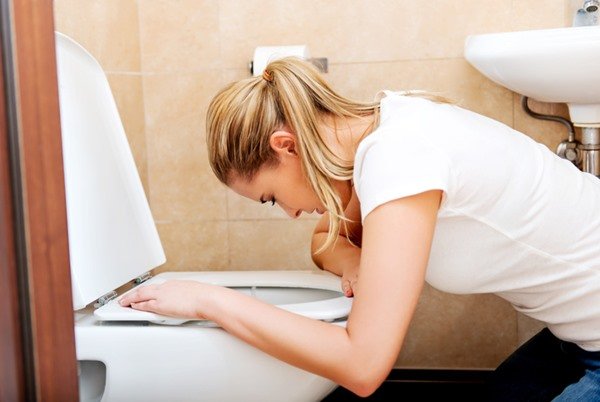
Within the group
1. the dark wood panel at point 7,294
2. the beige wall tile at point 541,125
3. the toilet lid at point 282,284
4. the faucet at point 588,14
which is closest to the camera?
the dark wood panel at point 7,294

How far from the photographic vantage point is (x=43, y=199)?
476 mm

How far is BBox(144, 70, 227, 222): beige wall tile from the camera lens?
178 cm

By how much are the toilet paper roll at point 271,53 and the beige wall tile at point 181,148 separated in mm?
189

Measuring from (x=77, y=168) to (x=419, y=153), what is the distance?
0.56 metres

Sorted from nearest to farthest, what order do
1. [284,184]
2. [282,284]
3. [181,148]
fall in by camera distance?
[284,184] < [282,284] < [181,148]

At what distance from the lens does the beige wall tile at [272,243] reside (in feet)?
5.86

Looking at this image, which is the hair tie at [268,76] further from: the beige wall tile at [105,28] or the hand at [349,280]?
the beige wall tile at [105,28]

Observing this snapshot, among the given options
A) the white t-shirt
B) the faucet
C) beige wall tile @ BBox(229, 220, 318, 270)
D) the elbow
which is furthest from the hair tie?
the faucet

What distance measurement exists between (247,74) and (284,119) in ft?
2.57

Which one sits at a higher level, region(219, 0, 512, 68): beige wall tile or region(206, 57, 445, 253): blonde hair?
region(219, 0, 512, 68): beige wall tile

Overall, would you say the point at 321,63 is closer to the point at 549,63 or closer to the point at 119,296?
the point at 549,63

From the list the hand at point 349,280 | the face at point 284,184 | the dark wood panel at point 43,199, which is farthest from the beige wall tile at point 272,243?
the dark wood panel at point 43,199

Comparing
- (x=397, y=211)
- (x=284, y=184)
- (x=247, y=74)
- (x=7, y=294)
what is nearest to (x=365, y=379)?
(x=397, y=211)

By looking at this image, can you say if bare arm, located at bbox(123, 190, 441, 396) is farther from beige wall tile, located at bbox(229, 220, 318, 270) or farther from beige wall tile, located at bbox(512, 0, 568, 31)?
beige wall tile, located at bbox(512, 0, 568, 31)
